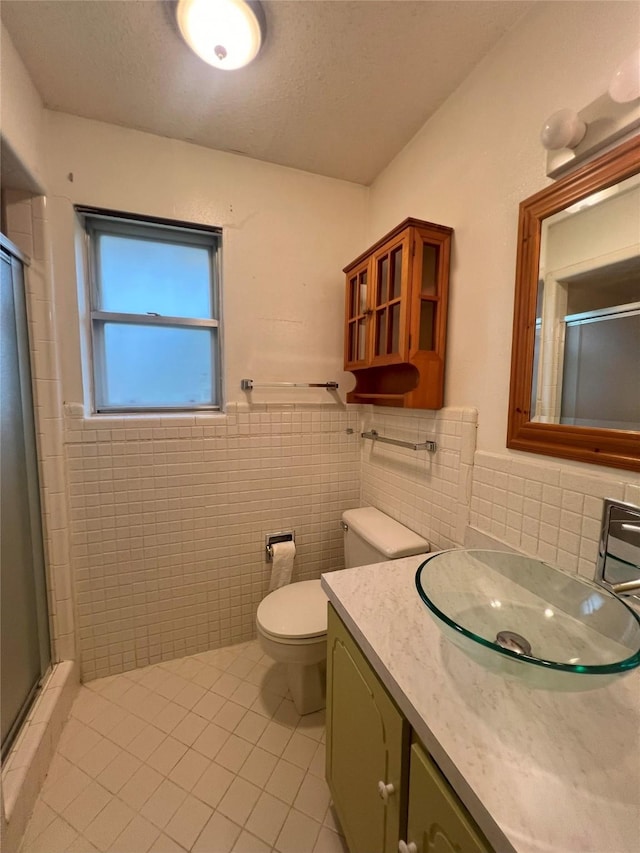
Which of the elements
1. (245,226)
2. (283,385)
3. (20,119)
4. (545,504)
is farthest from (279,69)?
(545,504)

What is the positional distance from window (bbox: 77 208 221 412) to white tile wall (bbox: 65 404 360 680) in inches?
8.0

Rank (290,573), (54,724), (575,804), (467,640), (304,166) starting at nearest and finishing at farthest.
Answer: (575,804) < (467,640) < (54,724) < (304,166) < (290,573)

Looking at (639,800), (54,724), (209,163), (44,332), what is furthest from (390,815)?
(209,163)

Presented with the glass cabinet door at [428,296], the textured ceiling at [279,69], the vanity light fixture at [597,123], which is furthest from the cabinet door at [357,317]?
the vanity light fixture at [597,123]

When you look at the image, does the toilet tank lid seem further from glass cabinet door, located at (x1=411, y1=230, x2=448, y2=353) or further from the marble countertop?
glass cabinet door, located at (x1=411, y1=230, x2=448, y2=353)

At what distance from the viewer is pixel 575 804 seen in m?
0.48

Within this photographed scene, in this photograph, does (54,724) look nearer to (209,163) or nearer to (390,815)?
(390,815)

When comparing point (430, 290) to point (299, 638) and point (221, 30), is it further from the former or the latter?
point (299, 638)

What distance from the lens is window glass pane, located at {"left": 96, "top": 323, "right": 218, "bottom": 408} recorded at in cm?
168

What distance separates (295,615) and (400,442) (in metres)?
0.88

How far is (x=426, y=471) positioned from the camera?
1.48 metres

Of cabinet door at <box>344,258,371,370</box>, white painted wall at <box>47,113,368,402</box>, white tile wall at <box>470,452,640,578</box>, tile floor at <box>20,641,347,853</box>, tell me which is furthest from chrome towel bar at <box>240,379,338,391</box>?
tile floor at <box>20,641,347,853</box>

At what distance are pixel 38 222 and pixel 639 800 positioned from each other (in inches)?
88.9

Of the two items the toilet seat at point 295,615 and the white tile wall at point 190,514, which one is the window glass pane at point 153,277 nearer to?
the white tile wall at point 190,514
